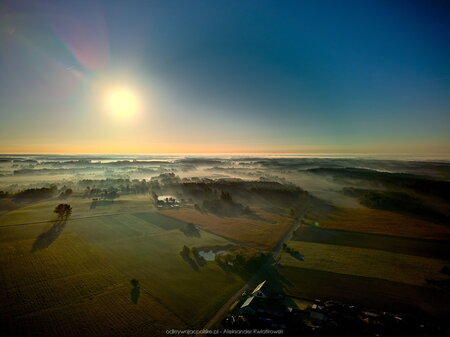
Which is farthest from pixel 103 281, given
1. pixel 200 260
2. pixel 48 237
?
pixel 48 237

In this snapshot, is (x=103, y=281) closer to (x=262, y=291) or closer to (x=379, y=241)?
(x=262, y=291)

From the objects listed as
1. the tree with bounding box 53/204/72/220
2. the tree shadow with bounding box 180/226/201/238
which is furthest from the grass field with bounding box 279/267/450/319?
the tree with bounding box 53/204/72/220

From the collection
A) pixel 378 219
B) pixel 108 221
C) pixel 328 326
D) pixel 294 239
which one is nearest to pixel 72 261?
pixel 108 221

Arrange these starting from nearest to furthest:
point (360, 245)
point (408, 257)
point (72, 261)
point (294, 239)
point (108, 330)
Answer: point (108, 330), point (72, 261), point (408, 257), point (360, 245), point (294, 239)

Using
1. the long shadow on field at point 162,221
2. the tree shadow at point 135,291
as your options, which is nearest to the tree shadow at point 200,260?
the tree shadow at point 135,291

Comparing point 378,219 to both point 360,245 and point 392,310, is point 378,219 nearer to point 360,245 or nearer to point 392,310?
point 360,245
